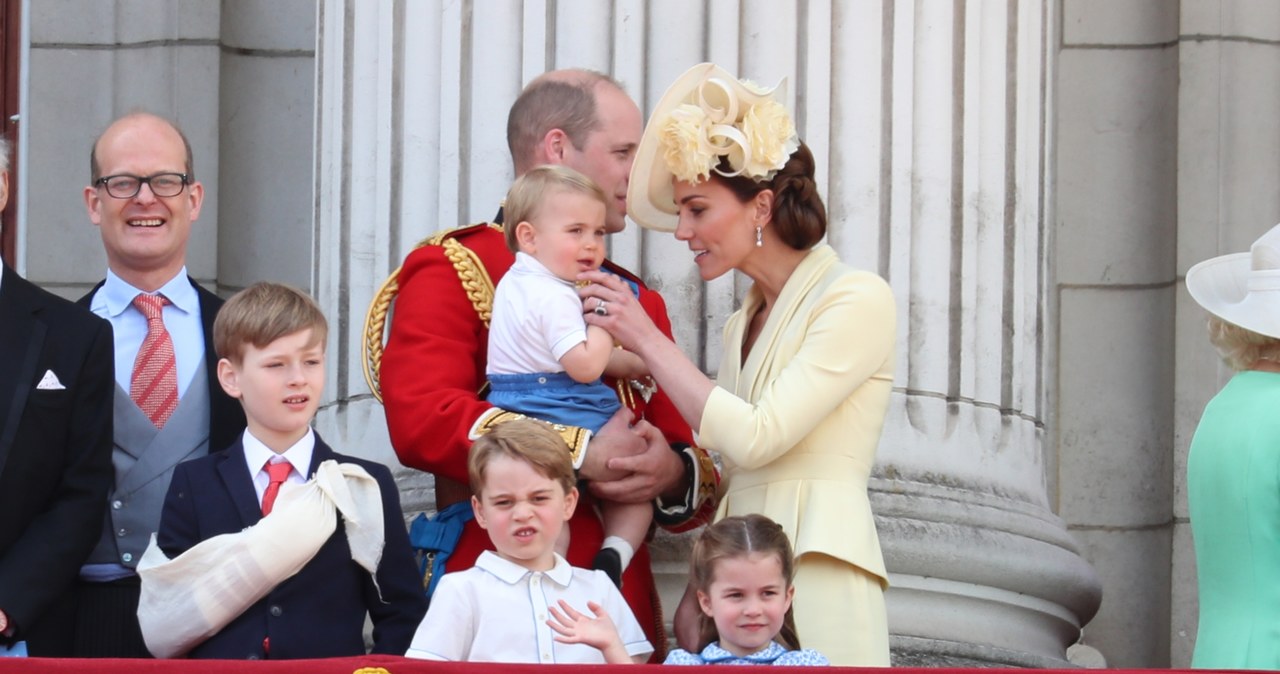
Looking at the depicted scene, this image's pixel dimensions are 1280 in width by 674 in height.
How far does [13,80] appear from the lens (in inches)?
315

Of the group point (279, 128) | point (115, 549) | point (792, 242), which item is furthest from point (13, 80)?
point (792, 242)

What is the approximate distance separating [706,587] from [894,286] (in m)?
1.64

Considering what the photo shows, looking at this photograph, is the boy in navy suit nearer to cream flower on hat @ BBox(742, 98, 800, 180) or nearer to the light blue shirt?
the light blue shirt

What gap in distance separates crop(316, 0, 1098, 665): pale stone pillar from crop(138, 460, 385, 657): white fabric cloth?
131cm

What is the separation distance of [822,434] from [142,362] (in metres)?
1.47

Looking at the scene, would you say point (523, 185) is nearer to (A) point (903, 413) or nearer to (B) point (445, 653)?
(B) point (445, 653)

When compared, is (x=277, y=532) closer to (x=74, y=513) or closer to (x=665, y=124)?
(x=74, y=513)

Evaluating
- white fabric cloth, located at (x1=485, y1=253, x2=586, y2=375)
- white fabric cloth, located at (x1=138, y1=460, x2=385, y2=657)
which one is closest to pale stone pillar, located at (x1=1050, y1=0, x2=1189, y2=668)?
white fabric cloth, located at (x1=485, y1=253, x2=586, y2=375)

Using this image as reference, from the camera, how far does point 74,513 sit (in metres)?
5.01

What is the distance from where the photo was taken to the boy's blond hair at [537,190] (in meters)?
5.22

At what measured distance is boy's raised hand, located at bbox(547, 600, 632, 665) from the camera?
4.66 meters

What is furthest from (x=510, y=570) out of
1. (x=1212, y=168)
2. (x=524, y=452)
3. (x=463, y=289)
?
(x=1212, y=168)

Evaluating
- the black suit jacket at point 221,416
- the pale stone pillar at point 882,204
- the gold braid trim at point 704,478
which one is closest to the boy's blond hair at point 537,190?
the gold braid trim at point 704,478

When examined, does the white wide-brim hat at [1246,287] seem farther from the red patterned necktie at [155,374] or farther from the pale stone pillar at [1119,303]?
the pale stone pillar at [1119,303]
